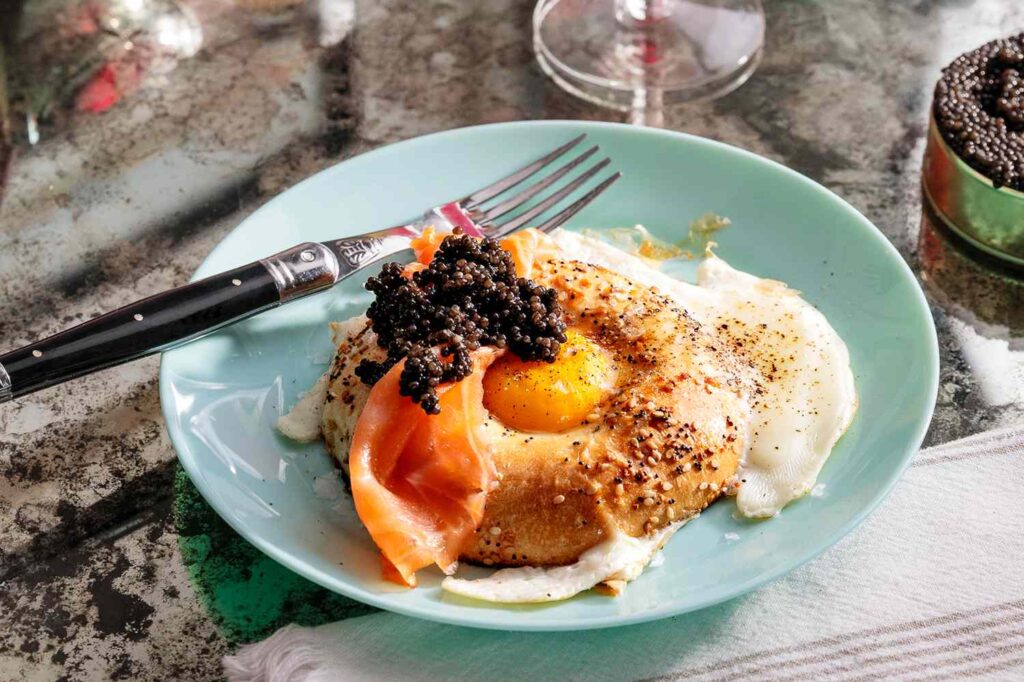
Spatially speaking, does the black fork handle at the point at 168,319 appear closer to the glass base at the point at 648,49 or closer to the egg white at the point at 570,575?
the egg white at the point at 570,575

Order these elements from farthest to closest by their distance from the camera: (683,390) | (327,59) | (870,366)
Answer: (327,59) → (870,366) → (683,390)

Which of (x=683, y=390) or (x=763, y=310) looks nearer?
(x=683, y=390)

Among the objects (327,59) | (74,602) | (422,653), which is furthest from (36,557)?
(327,59)

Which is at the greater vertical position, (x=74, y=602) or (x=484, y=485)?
(x=484, y=485)

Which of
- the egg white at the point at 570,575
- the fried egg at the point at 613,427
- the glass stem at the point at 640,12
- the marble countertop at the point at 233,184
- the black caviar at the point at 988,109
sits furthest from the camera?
the glass stem at the point at 640,12

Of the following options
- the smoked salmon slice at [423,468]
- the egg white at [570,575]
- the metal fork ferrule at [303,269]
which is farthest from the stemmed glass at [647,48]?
the egg white at [570,575]

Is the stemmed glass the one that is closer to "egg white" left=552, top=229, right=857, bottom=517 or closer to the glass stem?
the glass stem

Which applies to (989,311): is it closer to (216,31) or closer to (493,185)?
(493,185)
